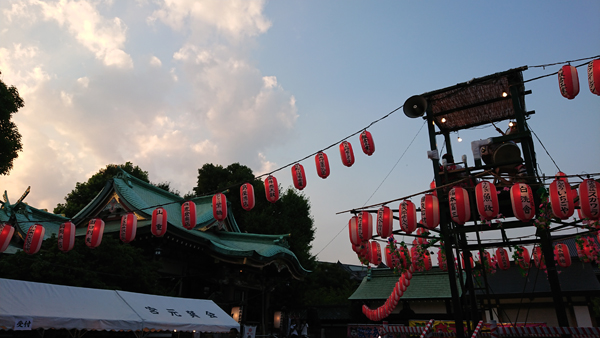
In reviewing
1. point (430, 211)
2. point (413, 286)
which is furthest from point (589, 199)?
point (413, 286)

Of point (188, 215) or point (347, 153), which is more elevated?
point (347, 153)

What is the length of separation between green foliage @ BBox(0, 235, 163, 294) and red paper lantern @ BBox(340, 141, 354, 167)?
8149 millimetres

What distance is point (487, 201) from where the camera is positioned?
8.88 meters

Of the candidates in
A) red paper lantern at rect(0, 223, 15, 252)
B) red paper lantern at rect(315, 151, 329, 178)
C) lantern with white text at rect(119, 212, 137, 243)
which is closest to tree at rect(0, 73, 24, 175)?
red paper lantern at rect(0, 223, 15, 252)

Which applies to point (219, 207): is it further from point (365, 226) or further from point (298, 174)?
point (365, 226)

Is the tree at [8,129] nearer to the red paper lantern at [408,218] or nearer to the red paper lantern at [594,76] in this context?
the red paper lantern at [408,218]

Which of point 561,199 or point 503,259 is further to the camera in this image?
point 503,259

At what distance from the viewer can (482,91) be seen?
1129 centimetres

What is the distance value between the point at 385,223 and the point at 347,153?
2863 millimetres

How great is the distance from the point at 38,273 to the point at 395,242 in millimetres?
11734

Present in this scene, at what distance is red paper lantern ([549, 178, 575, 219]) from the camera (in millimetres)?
8281

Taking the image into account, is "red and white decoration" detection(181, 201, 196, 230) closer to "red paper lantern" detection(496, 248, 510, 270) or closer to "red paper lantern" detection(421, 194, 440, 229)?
"red paper lantern" detection(421, 194, 440, 229)

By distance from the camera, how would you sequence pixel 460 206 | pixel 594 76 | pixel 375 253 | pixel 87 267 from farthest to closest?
pixel 375 253
pixel 87 267
pixel 460 206
pixel 594 76

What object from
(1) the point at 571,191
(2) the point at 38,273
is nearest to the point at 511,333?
(1) the point at 571,191
